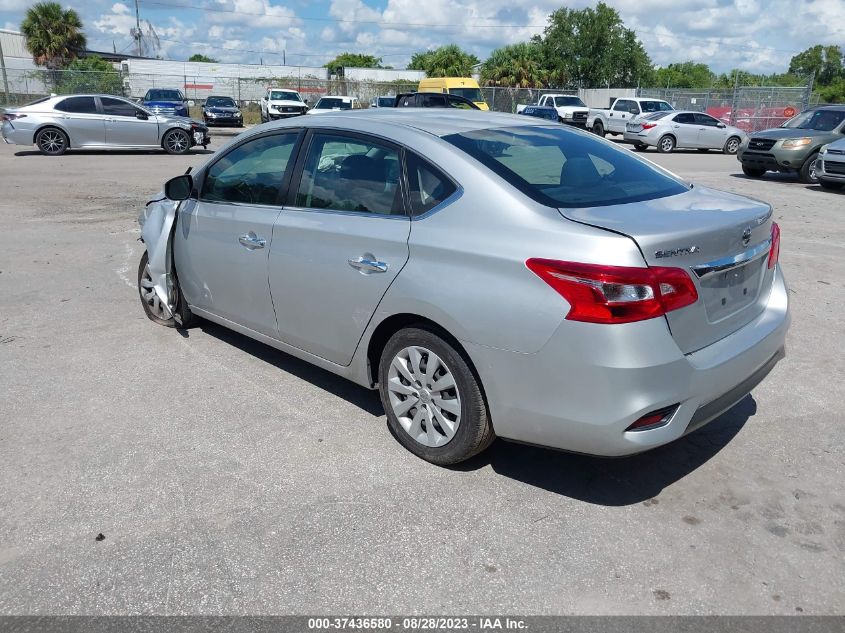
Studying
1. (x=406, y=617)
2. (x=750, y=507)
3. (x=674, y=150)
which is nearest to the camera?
(x=406, y=617)

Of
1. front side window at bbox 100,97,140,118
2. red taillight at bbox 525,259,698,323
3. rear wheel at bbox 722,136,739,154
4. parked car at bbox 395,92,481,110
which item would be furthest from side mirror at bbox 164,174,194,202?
rear wheel at bbox 722,136,739,154

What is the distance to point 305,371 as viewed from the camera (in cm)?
487

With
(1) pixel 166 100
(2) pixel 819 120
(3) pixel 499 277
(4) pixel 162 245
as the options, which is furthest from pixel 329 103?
(3) pixel 499 277

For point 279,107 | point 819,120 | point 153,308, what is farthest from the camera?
point 279,107

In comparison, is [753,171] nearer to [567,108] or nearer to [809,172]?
[809,172]

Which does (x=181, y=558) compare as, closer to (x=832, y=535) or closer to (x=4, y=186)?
(x=832, y=535)

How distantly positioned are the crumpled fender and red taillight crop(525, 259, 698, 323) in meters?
3.31

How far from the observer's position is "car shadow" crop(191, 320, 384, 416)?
14.6ft

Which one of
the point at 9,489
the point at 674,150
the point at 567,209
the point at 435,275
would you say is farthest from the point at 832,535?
the point at 674,150

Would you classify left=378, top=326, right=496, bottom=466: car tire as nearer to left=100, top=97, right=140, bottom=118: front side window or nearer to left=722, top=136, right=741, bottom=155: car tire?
left=100, top=97, right=140, bottom=118: front side window

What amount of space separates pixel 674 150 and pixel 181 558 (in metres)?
26.3

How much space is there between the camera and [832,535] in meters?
3.07

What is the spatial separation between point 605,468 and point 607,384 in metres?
0.97

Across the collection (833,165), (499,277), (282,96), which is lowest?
(833,165)
